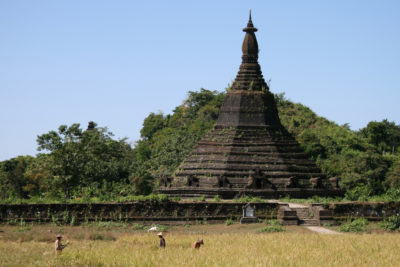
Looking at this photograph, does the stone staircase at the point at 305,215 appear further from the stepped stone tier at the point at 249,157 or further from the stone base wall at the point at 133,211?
the stepped stone tier at the point at 249,157

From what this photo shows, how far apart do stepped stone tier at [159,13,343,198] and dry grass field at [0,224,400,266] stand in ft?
25.9

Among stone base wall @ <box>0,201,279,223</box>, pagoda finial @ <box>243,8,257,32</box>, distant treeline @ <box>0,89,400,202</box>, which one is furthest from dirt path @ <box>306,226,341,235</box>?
pagoda finial @ <box>243,8,257,32</box>

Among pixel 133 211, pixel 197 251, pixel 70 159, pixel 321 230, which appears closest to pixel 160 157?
pixel 70 159

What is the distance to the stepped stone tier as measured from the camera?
3819cm

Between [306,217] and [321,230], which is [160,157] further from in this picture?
[321,230]

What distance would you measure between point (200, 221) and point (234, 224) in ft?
4.75

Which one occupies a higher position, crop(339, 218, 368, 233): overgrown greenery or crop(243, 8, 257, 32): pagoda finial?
crop(243, 8, 257, 32): pagoda finial

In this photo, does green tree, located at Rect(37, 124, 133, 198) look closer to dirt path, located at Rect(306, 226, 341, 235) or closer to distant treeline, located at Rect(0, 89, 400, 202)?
distant treeline, located at Rect(0, 89, 400, 202)

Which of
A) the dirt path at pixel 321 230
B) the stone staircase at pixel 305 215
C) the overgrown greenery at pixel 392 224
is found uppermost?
the stone staircase at pixel 305 215

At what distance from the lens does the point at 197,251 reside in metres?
23.2

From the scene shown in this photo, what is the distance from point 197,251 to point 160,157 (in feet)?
114

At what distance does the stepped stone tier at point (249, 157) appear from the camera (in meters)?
38.2

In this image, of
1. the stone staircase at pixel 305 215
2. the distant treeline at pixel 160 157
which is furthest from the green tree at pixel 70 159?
the stone staircase at pixel 305 215

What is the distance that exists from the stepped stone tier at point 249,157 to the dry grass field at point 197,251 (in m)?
7.88
